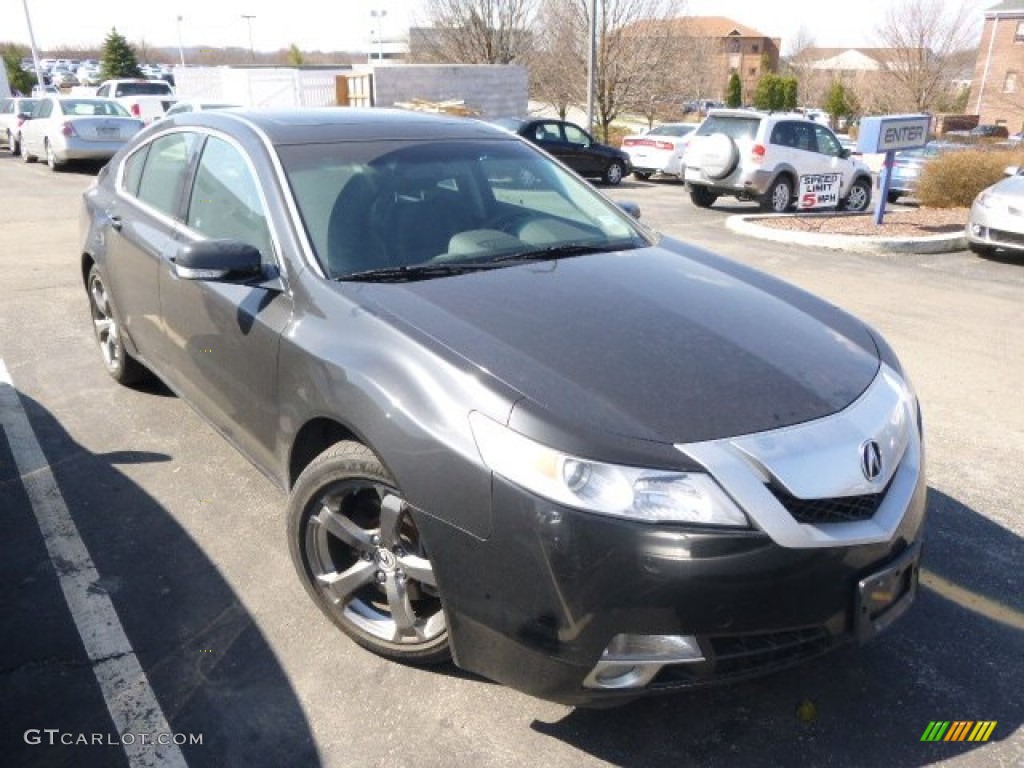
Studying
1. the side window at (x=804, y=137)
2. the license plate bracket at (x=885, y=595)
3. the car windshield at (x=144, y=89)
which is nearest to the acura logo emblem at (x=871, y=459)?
the license plate bracket at (x=885, y=595)

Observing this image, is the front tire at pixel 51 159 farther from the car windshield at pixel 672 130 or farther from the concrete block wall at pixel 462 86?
the car windshield at pixel 672 130

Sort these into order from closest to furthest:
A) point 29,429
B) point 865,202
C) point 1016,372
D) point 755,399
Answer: point 755,399
point 29,429
point 1016,372
point 865,202

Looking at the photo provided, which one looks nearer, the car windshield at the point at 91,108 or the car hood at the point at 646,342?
the car hood at the point at 646,342

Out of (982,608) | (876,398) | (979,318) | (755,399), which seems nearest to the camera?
(755,399)

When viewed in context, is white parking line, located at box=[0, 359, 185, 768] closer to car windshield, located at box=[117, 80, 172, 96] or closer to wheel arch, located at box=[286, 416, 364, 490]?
wheel arch, located at box=[286, 416, 364, 490]

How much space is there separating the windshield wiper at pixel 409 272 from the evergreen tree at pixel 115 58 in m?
55.5

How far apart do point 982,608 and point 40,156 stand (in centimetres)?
2138

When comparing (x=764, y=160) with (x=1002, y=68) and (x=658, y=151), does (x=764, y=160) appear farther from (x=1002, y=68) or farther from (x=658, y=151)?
(x=1002, y=68)

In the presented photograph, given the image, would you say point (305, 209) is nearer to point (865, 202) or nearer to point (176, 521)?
point (176, 521)

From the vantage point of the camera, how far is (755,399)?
2.36m

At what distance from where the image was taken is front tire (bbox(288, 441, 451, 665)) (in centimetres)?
255

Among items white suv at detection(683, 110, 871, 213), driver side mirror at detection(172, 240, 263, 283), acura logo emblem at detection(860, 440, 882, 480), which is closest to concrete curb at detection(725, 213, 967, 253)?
white suv at detection(683, 110, 871, 213)

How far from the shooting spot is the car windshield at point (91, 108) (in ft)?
59.4

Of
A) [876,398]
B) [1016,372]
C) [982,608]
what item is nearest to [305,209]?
[876,398]
